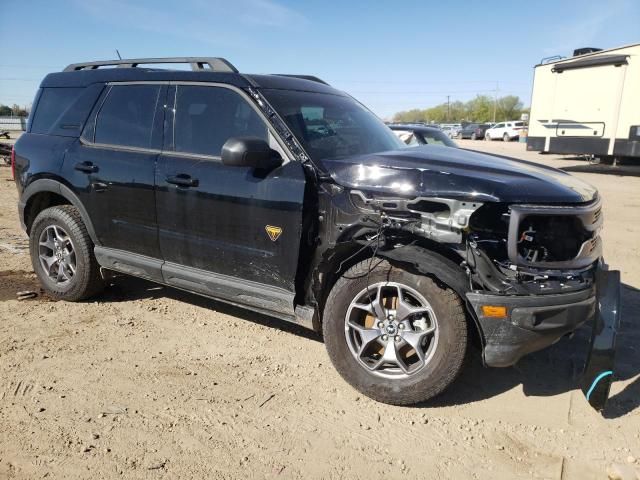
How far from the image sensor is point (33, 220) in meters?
4.93

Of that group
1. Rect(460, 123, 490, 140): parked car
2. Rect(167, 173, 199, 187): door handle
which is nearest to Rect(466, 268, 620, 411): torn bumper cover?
Rect(167, 173, 199, 187): door handle

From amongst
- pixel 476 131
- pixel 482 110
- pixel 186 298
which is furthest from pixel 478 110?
pixel 186 298

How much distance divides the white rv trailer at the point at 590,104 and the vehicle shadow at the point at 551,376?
1200cm

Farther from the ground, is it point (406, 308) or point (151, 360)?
point (406, 308)

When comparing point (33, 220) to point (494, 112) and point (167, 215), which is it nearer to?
point (167, 215)

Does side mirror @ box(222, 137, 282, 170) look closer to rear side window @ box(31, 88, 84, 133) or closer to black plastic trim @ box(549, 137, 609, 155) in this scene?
rear side window @ box(31, 88, 84, 133)

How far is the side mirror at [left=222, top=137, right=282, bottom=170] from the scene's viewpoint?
3.24 metres

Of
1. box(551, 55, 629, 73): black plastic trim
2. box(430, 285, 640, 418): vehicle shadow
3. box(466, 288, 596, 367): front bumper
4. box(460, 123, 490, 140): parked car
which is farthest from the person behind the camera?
box(460, 123, 490, 140): parked car

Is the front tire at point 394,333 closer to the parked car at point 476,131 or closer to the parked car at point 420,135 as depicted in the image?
the parked car at point 420,135

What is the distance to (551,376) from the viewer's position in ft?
11.4

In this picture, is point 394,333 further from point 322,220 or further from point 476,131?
point 476,131

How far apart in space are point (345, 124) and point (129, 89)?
187 centimetres

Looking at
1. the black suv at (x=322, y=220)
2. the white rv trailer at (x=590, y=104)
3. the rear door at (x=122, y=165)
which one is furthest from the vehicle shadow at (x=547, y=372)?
the white rv trailer at (x=590, y=104)

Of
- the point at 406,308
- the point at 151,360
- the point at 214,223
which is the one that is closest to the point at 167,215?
the point at 214,223
